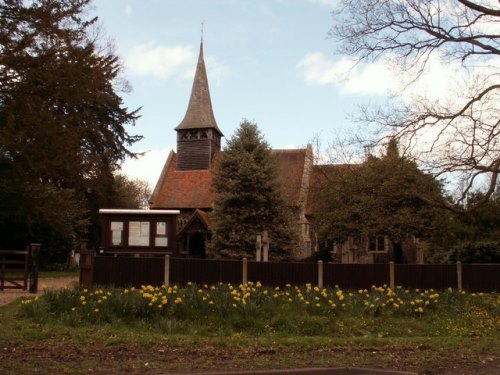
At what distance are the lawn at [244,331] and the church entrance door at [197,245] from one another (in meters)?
30.9

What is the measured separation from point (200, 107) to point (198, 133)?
2.97 meters

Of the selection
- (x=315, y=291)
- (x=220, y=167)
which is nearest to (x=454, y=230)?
(x=220, y=167)

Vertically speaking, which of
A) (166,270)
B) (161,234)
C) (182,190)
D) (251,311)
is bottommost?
(251,311)

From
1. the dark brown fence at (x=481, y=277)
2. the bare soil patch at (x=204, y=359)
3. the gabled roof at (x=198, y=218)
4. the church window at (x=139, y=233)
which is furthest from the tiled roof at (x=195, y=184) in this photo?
the bare soil patch at (x=204, y=359)

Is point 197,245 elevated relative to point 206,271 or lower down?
elevated

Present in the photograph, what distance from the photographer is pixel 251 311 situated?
36.3 ft

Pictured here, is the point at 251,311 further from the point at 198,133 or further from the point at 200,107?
the point at 200,107

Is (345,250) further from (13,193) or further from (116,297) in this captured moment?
(116,297)

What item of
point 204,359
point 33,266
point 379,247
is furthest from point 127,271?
point 379,247

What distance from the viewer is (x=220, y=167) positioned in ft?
112

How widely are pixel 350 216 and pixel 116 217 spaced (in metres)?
14.5

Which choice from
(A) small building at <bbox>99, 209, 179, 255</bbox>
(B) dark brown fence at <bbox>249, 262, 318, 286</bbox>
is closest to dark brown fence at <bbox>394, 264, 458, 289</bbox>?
(B) dark brown fence at <bbox>249, 262, 318, 286</bbox>

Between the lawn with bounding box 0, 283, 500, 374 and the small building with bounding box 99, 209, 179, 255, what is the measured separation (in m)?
6.72

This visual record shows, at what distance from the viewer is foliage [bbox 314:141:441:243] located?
56.6 ft
